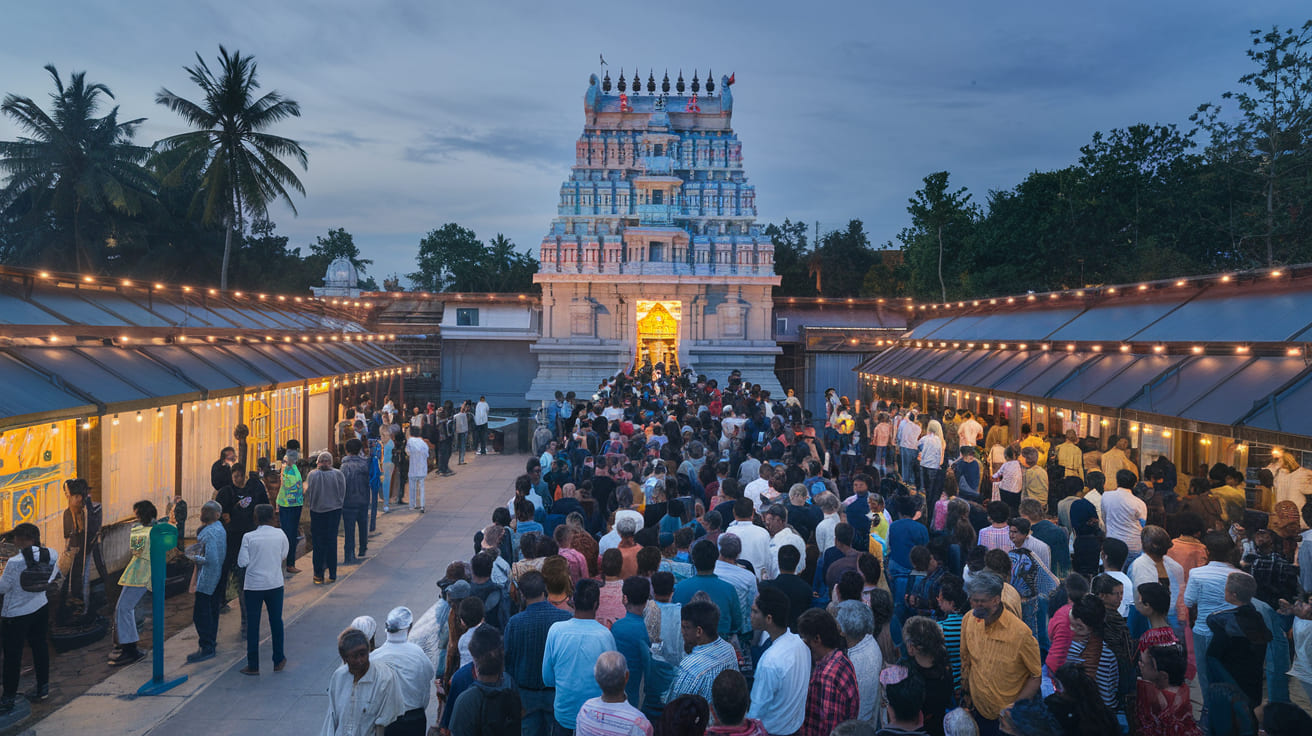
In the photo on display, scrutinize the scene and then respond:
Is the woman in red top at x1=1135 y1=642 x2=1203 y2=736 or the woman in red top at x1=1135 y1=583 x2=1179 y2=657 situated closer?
the woman in red top at x1=1135 y1=642 x2=1203 y2=736

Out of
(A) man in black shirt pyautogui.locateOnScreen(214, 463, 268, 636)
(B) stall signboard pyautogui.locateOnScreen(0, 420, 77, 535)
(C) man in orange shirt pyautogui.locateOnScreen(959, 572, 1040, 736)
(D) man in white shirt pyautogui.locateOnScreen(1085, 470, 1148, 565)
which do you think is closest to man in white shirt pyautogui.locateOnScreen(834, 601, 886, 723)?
(C) man in orange shirt pyautogui.locateOnScreen(959, 572, 1040, 736)

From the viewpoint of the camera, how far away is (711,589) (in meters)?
5.24

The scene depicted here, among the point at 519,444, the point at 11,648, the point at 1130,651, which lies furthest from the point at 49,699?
the point at 519,444

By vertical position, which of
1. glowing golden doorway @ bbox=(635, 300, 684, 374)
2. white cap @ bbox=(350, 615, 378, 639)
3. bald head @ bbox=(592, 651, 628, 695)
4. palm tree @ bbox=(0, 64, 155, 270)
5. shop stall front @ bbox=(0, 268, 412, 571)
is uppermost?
palm tree @ bbox=(0, 64, 155, 270)

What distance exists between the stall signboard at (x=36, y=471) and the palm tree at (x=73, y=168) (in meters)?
30.0

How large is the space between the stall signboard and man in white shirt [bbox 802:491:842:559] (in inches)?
350

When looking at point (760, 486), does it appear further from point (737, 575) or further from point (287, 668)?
point (287, 668)

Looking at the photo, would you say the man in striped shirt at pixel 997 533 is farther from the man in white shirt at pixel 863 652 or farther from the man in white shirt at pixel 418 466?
the man in white shirt at pixel 418 466

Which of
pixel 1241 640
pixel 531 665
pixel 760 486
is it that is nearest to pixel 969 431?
pixel 760 486

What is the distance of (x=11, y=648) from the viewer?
21.0 feet

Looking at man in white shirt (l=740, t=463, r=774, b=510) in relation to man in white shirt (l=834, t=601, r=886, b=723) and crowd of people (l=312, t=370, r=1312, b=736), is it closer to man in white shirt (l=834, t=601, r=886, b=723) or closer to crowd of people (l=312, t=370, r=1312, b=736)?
crowd of people (l=312, t=370, r=1312, b=736)

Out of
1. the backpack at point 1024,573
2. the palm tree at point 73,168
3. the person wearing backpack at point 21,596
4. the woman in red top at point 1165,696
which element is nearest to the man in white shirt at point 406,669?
the person wearing backpack at point 21,596

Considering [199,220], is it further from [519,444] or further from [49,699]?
[49,699]

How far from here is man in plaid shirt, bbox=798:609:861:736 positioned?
4.15 metres
